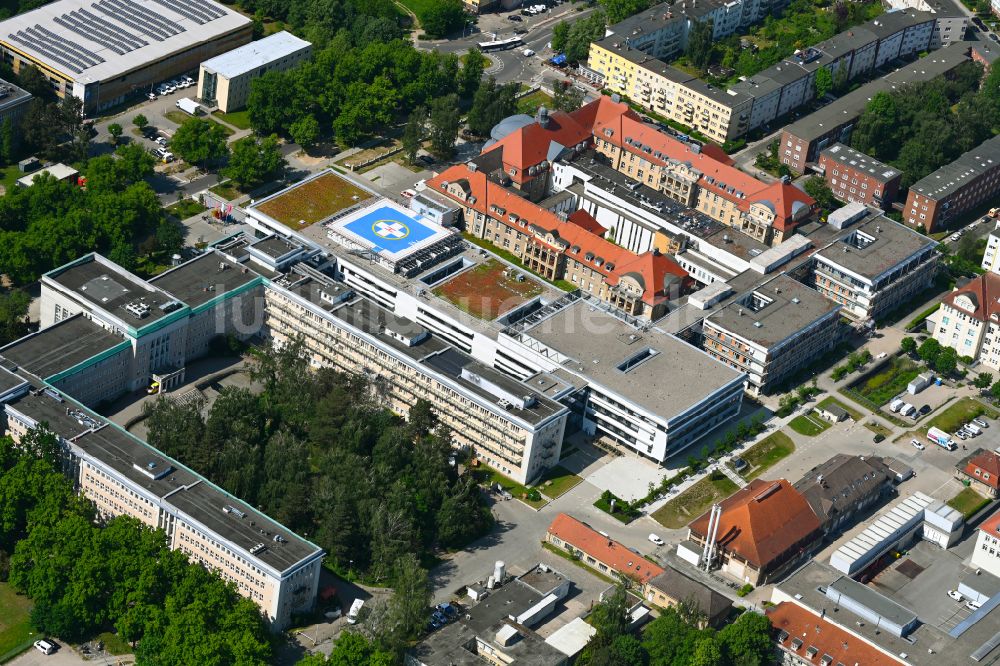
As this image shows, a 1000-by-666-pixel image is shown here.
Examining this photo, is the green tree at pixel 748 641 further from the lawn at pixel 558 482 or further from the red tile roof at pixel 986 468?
the red tile roof at pixel 986 468

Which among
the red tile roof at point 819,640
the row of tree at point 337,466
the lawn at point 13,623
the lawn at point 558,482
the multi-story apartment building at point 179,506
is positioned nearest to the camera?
the lawn at point 13,623

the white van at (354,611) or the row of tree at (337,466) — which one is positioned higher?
the row of tree at (337,466)

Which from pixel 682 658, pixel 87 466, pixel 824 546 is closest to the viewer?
pixel 682 658

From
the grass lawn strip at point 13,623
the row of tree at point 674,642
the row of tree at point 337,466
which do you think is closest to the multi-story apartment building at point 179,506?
the row of tree at point 337,466

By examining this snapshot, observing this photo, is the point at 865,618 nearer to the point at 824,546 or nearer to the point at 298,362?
the point at 824,546

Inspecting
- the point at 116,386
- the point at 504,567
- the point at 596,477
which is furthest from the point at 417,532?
the point at 116,386

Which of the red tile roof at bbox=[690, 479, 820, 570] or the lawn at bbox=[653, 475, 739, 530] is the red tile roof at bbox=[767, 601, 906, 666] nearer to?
the red tile roof at bbox=[690, 479, 820, 570]

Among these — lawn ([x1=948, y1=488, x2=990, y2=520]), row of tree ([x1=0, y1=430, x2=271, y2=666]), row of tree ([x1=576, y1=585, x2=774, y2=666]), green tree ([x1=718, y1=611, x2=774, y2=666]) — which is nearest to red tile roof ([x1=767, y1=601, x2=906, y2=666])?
row of tree ([x1=576, y1=585, x2=774, y2=666])
